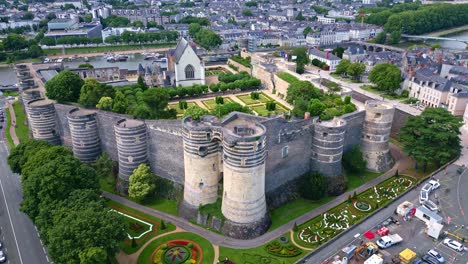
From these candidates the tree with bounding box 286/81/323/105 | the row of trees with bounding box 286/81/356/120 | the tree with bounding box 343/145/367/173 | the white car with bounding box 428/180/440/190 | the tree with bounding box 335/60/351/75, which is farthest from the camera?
the tree with bounding box 335/60/351/75

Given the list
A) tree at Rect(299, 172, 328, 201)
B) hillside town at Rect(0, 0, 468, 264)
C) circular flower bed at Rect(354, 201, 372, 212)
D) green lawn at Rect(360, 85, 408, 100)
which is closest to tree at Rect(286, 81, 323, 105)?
hillside town at Rect(0, 0, 468, 264)

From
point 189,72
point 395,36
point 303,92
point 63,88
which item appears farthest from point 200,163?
point 395,36

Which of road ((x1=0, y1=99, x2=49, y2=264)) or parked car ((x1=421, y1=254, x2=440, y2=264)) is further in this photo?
road ((x1=0, y1=99, x2=49, y2=264))

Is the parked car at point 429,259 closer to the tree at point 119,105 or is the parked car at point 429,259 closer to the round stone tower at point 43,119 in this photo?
the tree at point 119,105

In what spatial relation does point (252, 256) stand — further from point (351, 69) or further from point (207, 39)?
point (207, 39)

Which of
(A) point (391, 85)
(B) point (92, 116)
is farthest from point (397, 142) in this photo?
(B) point (92, 116)

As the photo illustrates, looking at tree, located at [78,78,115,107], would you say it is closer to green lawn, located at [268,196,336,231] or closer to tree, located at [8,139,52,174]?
tree, located at [8,139,52,174]
